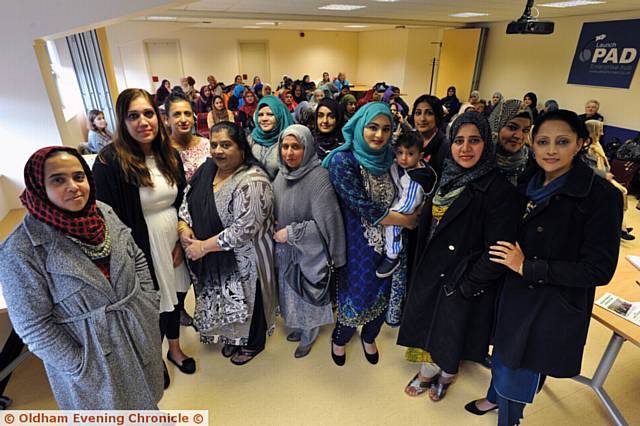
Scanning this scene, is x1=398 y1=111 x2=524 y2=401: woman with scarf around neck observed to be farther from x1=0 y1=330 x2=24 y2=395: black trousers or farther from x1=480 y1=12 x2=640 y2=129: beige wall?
x1=480 y1=12 x2=640 y2=129: beige wall

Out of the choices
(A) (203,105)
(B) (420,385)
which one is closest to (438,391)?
(B) (420,385)

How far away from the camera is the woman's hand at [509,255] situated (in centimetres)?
143

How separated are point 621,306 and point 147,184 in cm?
245

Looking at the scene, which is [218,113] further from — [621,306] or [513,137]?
[621,306]

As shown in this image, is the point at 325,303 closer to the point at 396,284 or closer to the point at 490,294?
the point at 396,284

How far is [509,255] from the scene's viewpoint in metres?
1.43

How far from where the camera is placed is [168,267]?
1919 millimetres

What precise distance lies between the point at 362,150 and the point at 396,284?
2.74 feet

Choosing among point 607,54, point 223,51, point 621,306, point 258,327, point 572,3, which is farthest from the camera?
point 223,51

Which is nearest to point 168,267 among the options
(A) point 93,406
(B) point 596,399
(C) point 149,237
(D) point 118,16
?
(C) point 149,237

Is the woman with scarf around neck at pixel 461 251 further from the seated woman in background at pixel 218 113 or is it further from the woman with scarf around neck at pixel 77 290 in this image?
the seated woman in background at pixel 218 113

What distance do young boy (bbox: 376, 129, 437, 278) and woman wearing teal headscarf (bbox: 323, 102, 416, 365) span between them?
0.04 meters

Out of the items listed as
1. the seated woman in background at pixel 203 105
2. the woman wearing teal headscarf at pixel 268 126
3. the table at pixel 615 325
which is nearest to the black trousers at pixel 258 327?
the woman wearing teal headscarf at pixel 268 126

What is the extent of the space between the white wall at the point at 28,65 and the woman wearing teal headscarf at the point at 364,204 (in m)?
1.61
